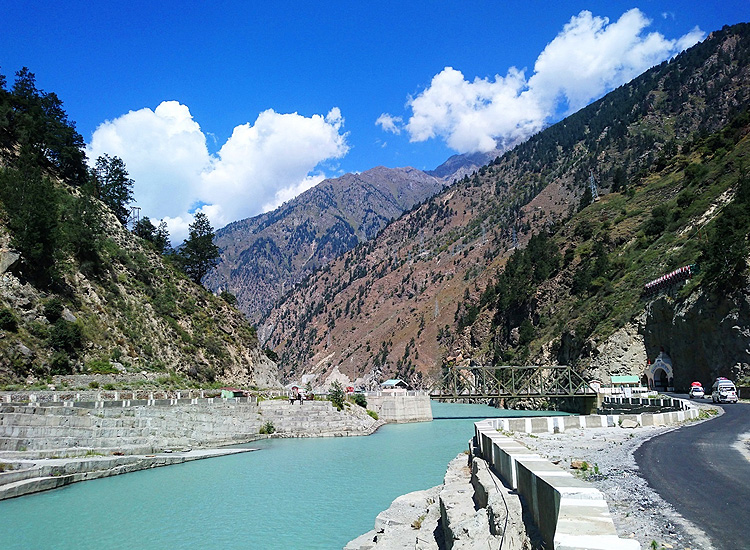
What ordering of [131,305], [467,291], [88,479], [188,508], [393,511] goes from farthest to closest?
[467,291] → [131,305] → [88,479] → [188,508] → [393,511]

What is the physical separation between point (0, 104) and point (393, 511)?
61.8 meters

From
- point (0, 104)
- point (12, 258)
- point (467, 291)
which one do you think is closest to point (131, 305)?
point (12, 258)

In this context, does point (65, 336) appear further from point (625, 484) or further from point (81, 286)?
point (625, 484)

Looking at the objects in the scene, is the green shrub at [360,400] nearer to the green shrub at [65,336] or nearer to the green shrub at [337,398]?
the green shrub at [337,398]

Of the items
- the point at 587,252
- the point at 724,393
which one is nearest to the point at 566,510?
the point at 724,393

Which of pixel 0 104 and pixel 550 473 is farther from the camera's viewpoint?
pixel 0 104

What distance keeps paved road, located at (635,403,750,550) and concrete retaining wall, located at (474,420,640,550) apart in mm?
1994

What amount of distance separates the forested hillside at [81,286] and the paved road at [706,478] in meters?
35.1

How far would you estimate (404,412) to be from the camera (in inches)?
2355

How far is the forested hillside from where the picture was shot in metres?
37.0

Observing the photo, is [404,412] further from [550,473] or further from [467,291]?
[467,291]

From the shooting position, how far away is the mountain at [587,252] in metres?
61.4

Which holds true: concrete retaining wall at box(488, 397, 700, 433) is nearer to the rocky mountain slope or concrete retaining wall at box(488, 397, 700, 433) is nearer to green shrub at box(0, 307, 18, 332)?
the rocky mountain slope

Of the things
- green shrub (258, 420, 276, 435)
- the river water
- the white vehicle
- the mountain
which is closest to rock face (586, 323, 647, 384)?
the mountain
